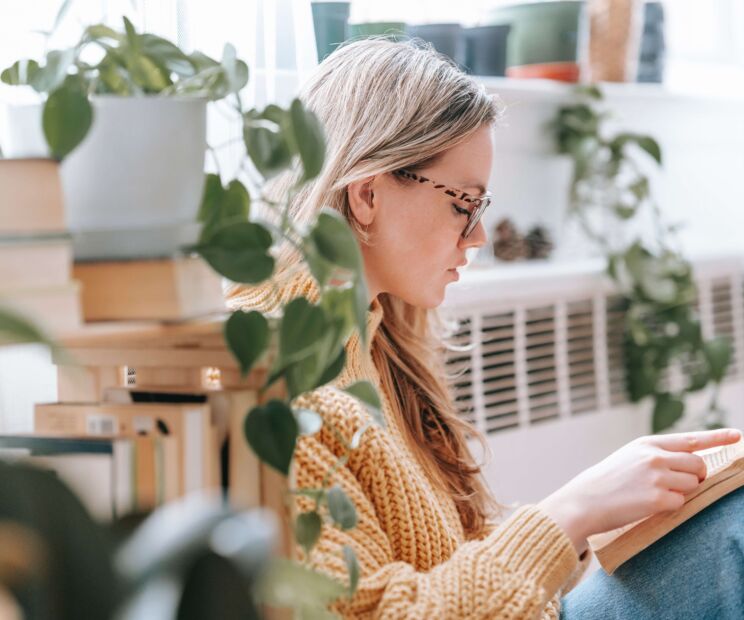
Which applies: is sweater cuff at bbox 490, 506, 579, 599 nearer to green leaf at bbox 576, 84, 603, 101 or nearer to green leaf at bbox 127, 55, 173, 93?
green leaf at bbox 127, 55, 173, 93

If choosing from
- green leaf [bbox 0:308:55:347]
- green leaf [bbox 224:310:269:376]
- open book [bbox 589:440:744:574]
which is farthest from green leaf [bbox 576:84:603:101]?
green leaf [bbox 0:308:55:347]

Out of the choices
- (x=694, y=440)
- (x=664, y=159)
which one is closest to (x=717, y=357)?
(x=664, y=159)

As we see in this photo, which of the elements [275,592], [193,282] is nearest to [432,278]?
[193,282]

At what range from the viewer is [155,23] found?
4.13 ft

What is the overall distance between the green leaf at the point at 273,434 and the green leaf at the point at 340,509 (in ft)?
0.29

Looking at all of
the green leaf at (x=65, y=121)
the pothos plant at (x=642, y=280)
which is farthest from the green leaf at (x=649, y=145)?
the green leaf at (x=65, y=121)

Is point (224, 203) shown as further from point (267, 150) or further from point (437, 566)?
point (437, 566)

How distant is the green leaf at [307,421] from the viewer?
74cm

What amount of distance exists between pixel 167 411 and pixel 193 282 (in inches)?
3.4

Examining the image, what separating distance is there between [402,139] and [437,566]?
48 cm

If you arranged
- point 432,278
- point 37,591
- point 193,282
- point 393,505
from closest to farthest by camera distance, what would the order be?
point 37,591 → point 193,282 → point 393,505 → point 432,278

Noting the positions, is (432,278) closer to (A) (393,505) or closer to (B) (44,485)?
(A) (393,505)

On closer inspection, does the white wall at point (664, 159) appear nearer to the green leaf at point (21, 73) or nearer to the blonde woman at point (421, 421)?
the blonde woman at point (421, 421)

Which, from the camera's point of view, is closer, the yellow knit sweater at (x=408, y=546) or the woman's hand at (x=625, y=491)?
the yellow knit sweater at (x=408, y=546)
